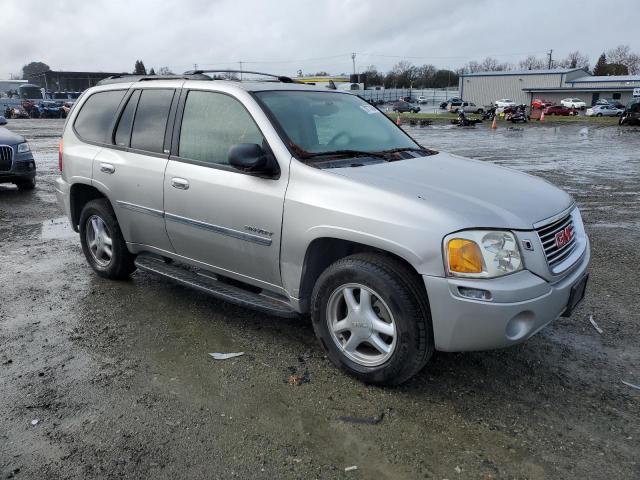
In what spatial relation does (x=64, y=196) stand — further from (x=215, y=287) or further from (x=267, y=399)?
(x=267, y=399)

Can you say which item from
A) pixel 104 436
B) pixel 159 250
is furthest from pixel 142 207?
pixel 104 436

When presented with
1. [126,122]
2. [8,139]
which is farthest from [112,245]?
[8,139]

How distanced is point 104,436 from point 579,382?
2.83 meters

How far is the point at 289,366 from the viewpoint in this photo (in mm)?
3576

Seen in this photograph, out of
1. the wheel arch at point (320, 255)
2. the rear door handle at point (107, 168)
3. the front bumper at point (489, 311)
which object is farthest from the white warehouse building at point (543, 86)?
the front bumper at point (489, 311)

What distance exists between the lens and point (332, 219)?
322 cm

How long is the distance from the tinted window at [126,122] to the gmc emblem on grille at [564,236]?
3510 millimetres

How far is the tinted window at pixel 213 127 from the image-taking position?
382 centimetres

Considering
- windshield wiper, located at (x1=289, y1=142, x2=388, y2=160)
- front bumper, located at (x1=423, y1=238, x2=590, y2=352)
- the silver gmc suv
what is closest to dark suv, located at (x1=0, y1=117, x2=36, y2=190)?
the silver gmc suv

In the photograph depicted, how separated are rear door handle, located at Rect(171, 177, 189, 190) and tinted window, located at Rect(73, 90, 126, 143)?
48.1 inches

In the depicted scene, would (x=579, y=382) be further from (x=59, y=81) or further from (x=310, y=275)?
(x=59, y=81)

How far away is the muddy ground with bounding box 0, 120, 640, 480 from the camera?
2629 millimetres

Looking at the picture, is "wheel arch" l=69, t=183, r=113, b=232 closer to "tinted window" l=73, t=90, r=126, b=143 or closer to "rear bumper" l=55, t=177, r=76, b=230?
"rear bumper" l=55, t=177, r=76, b=230

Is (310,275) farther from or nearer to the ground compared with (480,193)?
nearer to the ground
